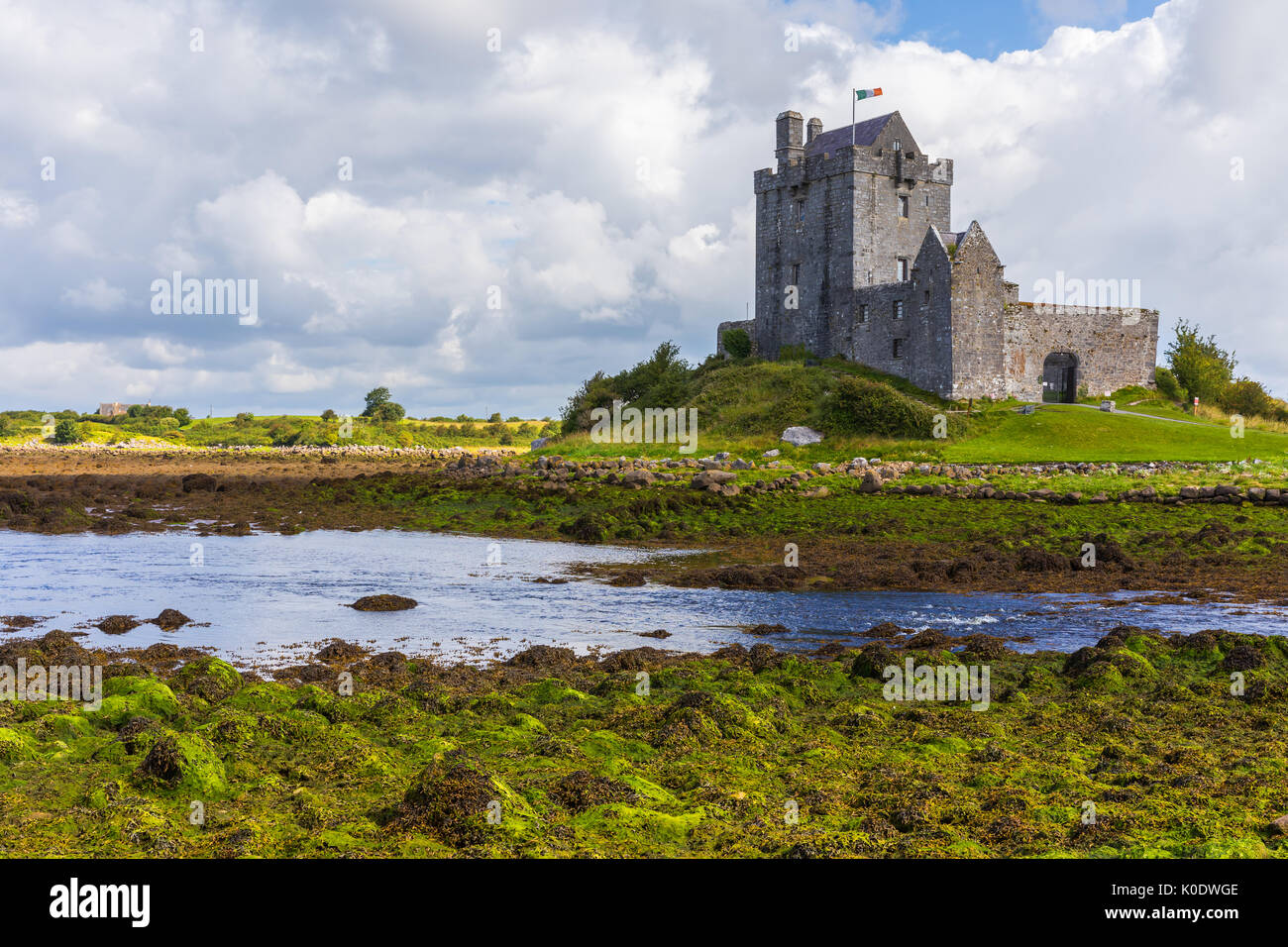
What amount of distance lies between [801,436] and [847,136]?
24.4 m

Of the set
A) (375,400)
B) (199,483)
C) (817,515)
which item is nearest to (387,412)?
(375,400)

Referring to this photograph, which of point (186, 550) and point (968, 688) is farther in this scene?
point (186, 550)

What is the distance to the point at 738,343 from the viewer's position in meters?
69.1

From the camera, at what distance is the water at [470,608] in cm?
1494

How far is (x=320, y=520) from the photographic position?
32.8 metres

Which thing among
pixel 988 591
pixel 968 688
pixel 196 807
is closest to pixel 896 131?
pixel 988 591

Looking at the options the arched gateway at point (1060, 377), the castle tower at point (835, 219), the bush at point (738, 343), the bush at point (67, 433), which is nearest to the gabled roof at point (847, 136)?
the castle tower at point (835, 219)

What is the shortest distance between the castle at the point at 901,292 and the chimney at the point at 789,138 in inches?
3.0

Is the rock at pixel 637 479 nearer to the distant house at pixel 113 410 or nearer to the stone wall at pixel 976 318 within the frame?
the stone wall at pixel 976 318

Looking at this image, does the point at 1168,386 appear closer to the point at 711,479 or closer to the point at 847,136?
the point at 847,136

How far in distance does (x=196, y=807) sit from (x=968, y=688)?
7.78m
